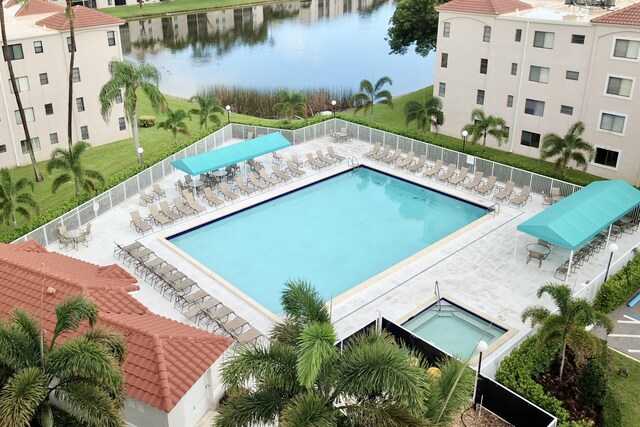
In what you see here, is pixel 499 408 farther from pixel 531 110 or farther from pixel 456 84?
pixel 456 84

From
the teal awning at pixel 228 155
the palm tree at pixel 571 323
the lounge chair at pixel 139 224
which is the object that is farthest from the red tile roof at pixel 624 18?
the lounge chair at pixel 139 224

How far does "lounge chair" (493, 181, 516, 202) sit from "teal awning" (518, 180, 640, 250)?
12.0 ft

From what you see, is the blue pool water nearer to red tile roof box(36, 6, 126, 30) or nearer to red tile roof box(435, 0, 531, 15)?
red tile roof box(435, 0, 531, 15)

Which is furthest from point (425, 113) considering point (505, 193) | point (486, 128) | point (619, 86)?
point (619, 86)

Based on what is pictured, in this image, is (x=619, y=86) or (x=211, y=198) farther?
(x=619, y=86)

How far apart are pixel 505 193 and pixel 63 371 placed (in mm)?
21604

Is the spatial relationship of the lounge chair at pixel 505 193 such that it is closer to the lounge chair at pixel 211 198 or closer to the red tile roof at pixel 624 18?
the red tile roof at pixel 624 18

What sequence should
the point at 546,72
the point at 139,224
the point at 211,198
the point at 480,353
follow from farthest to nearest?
the point at 546,72
the point at 211,198
the point at 139,224
the point at 480,353

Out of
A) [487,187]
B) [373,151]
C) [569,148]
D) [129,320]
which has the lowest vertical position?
[487,187]

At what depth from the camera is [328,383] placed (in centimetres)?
1078

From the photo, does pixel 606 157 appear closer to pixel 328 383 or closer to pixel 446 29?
pixel 446 29

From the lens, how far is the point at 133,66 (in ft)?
102

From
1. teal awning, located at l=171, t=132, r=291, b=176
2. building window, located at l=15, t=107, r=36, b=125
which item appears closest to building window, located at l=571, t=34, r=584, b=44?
teal awning, located at l=171, t=132, r=291, b=176

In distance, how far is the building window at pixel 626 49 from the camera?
28797 millimetres
